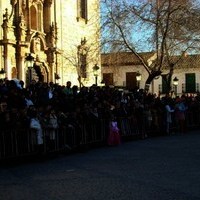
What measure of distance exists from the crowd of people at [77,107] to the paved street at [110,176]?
1278 mm

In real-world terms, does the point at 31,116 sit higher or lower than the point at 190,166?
higher

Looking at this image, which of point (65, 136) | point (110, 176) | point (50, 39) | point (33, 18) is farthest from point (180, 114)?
point (33, 18)

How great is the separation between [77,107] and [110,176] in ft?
22.4

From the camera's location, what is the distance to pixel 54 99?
1916 cm

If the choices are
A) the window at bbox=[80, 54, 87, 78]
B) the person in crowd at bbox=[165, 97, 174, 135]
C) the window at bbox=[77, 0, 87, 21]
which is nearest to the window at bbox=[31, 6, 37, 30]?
the window at bbox=[80, 54, 87, 78]

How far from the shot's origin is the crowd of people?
51.9ft

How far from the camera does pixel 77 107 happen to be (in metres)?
18.7

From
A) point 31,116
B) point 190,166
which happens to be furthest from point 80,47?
point 190,166

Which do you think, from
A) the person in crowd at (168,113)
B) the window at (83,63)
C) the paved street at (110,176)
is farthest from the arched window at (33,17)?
the paved street at (110,176)

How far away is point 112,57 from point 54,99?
48.3ft

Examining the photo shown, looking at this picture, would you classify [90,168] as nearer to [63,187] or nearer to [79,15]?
[63,187]

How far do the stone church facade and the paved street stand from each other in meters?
13.1

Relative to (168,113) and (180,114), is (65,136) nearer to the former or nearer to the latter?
(168,113)

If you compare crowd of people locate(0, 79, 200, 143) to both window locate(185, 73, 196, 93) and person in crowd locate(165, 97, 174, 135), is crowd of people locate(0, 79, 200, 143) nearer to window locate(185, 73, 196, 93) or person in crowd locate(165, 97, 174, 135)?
person in crowd locate(165, 97, 174, 135)
